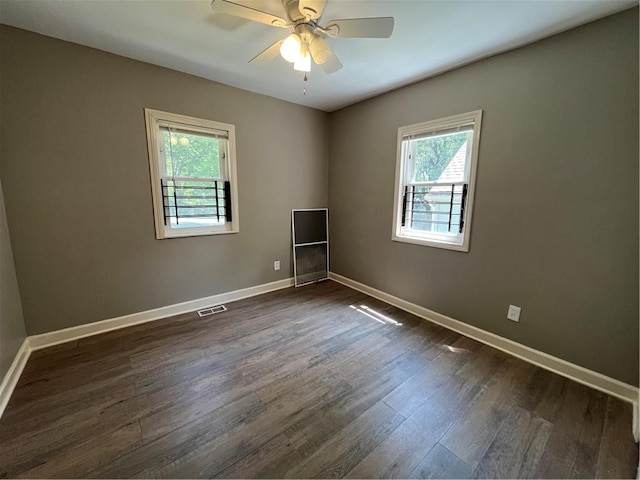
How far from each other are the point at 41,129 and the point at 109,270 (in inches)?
48.7

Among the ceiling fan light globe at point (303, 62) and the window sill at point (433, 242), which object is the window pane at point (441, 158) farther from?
the ceiling fan light globe at point (303, 62)

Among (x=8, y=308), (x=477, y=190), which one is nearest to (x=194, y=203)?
(x=8, y=308)

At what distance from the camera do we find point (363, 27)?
1568 millimetres

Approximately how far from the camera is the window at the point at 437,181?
2.45m

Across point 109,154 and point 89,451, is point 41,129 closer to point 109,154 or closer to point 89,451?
point 109,154

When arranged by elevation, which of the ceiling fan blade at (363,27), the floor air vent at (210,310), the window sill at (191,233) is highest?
the ceiling fan blade at (363,27)

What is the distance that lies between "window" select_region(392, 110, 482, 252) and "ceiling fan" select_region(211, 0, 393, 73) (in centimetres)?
129

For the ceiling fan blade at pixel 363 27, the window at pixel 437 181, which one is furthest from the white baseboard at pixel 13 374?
the window at pixel 437 181

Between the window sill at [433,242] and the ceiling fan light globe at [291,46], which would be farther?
the window sill at [433,242]

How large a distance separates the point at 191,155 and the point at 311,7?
191 centimetres

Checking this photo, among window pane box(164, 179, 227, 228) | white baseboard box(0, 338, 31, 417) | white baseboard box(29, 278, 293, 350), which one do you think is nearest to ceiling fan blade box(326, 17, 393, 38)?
window pane box(164, 179, 227, 228)

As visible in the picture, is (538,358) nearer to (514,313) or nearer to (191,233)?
(514,313)

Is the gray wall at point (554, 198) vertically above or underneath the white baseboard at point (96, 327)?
above

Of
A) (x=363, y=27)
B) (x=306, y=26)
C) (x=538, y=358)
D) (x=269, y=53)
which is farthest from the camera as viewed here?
(x=538, y=358)
